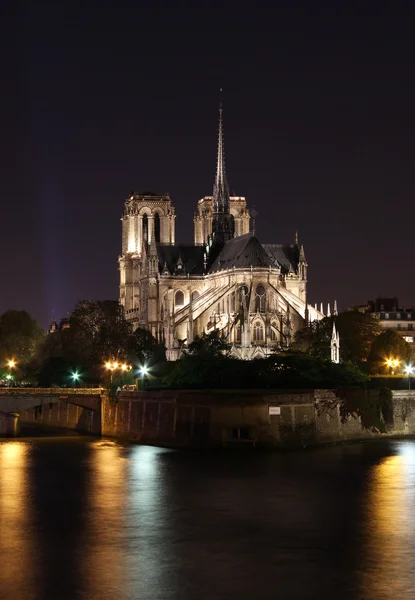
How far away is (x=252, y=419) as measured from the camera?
66.9 m

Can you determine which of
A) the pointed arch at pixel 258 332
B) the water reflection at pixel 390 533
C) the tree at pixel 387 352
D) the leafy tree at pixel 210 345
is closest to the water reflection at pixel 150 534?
the water reflection at pixel 390 533

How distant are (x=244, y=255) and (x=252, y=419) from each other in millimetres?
61668

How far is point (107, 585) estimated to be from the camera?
112 ft

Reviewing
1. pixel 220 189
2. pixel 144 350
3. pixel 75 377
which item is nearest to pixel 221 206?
pixel 220 189

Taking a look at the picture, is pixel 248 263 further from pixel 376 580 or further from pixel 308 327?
pixel 376 580

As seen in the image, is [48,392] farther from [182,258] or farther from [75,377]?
[182,258]

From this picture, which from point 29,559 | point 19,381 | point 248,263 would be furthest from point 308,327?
point 29,559

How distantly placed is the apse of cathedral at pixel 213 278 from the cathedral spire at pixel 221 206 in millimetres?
116

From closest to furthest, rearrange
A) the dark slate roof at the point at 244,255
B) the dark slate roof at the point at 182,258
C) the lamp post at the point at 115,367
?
the lamp post at the point at 115,367
the dark slate roof at the point at 244,255
the dark slate roof at the point at 182,258

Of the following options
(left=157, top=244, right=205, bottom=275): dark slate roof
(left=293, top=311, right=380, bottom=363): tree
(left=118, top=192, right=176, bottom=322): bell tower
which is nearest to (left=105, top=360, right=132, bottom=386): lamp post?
(left=293, top=311, right=380, bottom=363): tree

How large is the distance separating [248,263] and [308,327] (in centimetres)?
1101

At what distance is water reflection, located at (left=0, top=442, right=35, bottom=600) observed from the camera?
34.4m

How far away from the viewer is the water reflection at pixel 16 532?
113ft

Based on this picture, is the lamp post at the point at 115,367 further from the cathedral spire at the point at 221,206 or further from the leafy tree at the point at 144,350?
the cathedral spire at the point at 221,206
